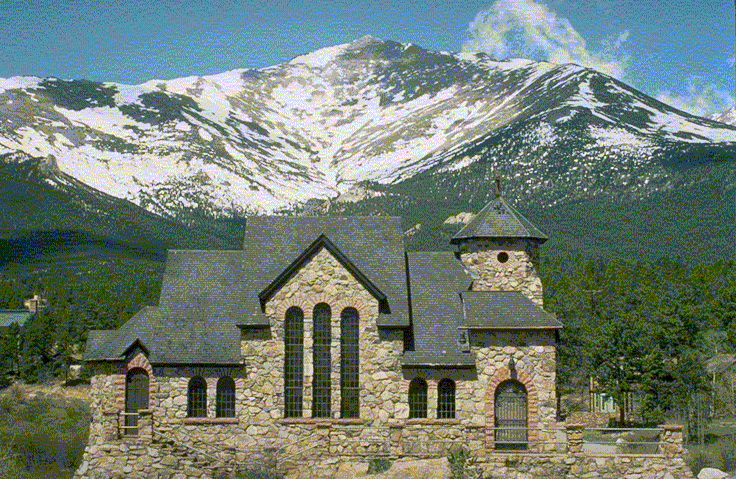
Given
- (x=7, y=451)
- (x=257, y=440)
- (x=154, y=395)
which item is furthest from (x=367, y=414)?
(x=7, y=451)

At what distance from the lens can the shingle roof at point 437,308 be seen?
34.7 m

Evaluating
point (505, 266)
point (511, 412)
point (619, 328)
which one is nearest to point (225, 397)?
point (511, 412)

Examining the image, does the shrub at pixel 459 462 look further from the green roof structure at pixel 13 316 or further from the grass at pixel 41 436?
the green roof structure at pixel 13 316

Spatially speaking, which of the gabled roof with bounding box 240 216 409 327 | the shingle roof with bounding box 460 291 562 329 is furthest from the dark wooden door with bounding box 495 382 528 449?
the gabled roof with bounding box 240 216 409 327

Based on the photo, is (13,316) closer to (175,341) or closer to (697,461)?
(175,341)

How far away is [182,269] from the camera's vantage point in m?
39.3

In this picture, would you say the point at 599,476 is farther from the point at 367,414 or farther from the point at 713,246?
the point at 713,246

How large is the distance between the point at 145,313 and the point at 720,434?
30.0m

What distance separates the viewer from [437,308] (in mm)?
37312

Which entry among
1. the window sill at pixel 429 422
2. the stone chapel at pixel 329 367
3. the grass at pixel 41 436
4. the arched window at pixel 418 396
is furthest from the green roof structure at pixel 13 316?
the window sill at pixel 429 422

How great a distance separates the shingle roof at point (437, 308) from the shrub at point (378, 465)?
4382 millimetres

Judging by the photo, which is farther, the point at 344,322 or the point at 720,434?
the point at 720,434

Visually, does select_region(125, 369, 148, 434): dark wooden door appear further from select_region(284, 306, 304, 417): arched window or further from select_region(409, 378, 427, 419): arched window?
select_region(409, 378, 427, 419): arched window

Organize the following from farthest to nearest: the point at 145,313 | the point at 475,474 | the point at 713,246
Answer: the point at 713,246
the point at 145,313
the point at 475,474
